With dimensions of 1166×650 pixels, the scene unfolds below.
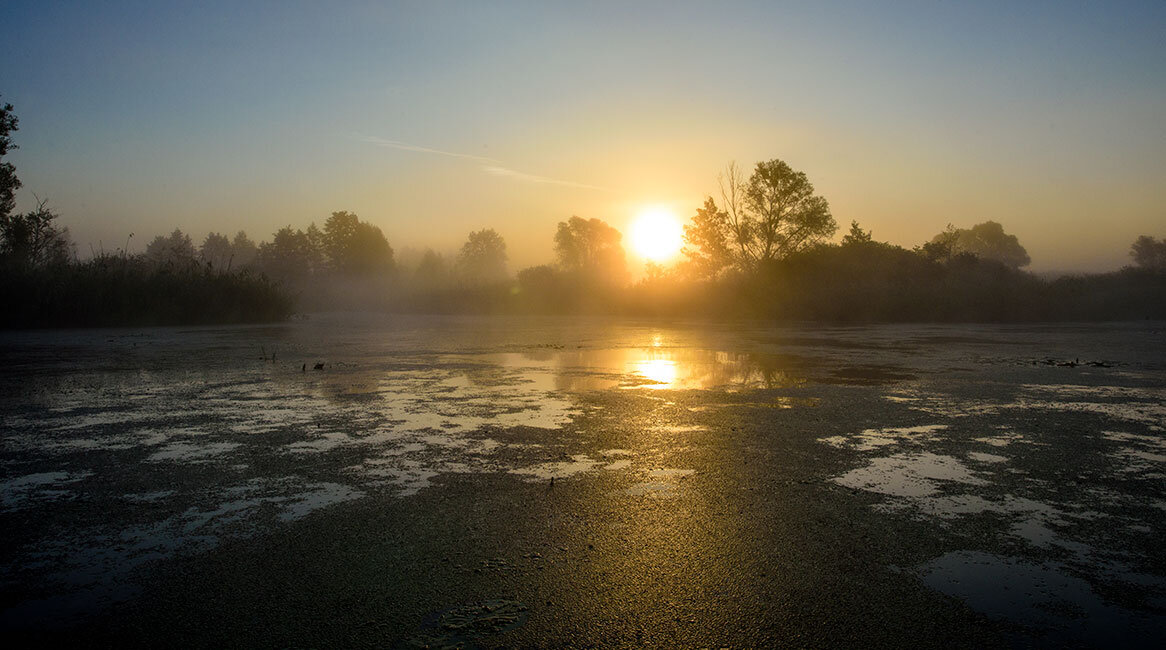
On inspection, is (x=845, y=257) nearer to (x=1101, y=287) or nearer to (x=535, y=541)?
(x=1101, y=287)

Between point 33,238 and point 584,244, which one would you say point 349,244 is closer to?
point 584,244

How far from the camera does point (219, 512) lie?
3.78 metres

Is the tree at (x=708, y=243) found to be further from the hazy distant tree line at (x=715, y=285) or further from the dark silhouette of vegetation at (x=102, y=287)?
the dark silhouette of vegetation at (x=102, y=287)

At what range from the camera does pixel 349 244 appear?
243 feet

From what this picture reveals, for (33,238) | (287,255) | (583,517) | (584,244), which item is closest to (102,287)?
(33,238)

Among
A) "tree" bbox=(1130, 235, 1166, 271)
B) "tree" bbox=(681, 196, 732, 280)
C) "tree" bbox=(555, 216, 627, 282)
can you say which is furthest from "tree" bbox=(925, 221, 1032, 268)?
"tree" bbox=(681, 196, 732, 280)

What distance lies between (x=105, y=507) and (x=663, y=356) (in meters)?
10.6

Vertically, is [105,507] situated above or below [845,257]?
below

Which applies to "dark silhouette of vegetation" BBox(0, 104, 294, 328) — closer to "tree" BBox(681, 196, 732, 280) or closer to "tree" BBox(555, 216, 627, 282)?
"tree" BBox(681, 196, 732, 280)

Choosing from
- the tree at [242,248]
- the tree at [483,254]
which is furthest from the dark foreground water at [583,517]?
the tree at [242,248]

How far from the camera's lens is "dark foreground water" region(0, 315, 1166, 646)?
8.20ft

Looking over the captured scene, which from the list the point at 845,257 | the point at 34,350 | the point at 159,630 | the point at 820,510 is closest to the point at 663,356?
the point at 820,510

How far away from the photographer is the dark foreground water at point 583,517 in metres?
2.50

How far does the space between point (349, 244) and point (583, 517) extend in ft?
248
